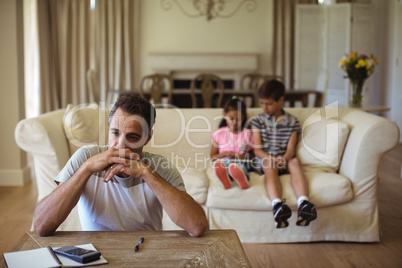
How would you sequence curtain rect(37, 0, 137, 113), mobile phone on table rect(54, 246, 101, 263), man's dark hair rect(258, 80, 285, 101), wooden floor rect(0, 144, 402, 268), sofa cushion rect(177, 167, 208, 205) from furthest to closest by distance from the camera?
curtain rect(37, 0, 137, 113) → man's dark hair rect(258, 80, 285, 101) → sofa cushion rect(177, 167, 208, 205) → wooden floor rect(0, 144, 402, 268) → mobile phone on table rect(54, 246, 101, 263)

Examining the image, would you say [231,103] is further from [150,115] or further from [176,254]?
[176,254]

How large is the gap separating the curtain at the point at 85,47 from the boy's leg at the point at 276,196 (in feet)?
16.7

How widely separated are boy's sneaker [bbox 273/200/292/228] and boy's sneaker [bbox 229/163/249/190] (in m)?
0.24

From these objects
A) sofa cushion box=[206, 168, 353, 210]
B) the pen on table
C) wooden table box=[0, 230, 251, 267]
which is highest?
the pen on table

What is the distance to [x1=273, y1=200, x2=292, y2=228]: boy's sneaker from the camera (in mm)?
2809

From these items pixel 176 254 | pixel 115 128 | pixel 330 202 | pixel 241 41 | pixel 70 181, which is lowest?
pixel 330 202

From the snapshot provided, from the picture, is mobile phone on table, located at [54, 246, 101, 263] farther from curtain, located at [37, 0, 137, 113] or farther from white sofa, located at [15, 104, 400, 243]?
curtain, located at [37, 0, 137, 113]

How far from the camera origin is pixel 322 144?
328 cm

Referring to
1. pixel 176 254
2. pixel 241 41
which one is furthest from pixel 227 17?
pixel 176 254

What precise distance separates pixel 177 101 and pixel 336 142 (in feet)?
11.1

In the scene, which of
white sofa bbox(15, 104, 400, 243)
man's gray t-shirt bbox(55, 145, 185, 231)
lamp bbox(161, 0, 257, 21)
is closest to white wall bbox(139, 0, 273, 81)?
lamp bbox(161, 0, 257, 21)

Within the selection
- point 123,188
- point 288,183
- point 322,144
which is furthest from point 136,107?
point 322,144

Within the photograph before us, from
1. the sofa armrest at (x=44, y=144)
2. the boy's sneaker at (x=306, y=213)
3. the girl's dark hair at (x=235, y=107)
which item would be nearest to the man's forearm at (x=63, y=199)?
the sofa armrest at (x=44, y=144)

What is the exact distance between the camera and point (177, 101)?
20.7ft
